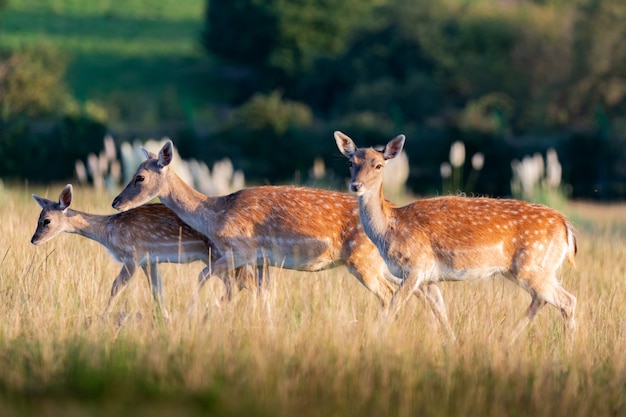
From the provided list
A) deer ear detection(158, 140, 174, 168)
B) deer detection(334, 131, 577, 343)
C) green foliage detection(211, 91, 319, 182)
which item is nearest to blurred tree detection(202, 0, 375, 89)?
green foliage detection(211, 91, 319, 182)

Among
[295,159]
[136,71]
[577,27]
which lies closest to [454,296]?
[295,159]

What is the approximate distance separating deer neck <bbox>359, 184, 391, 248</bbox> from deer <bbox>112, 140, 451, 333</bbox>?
9.3 inches

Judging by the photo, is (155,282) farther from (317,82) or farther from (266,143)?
(317,82)

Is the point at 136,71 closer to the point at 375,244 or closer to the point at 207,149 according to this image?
the point at 207,149

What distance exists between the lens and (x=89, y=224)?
27.3ft

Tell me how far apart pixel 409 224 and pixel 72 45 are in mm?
53448

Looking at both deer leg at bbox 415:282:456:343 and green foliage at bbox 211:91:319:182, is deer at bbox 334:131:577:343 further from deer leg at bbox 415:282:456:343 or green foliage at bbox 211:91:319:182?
green foliage at bbox 211:91:319:182

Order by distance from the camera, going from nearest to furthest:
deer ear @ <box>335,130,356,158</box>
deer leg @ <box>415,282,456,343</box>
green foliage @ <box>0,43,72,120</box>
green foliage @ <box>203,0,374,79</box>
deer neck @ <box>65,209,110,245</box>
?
deer leg @ <box>415,282,456,343</box>, deer ear @ <box>335,130,356,158</box>, deer neck @ <box>65,209,110,245</box>, green foliage @ <box>0,43,72,120</box>, green foliage @ <box>203,0,374,79</box>

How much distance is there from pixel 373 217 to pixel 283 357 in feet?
6.39

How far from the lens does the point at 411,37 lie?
42250mm

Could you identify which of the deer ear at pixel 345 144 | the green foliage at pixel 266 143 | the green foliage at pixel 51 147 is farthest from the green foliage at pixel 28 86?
the deer ear at pixel 345 144

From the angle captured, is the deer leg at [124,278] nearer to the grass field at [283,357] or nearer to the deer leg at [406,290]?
the grass field at [283,357]

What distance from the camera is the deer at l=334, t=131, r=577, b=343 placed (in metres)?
7.73

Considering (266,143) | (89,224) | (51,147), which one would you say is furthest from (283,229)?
(51,147)
